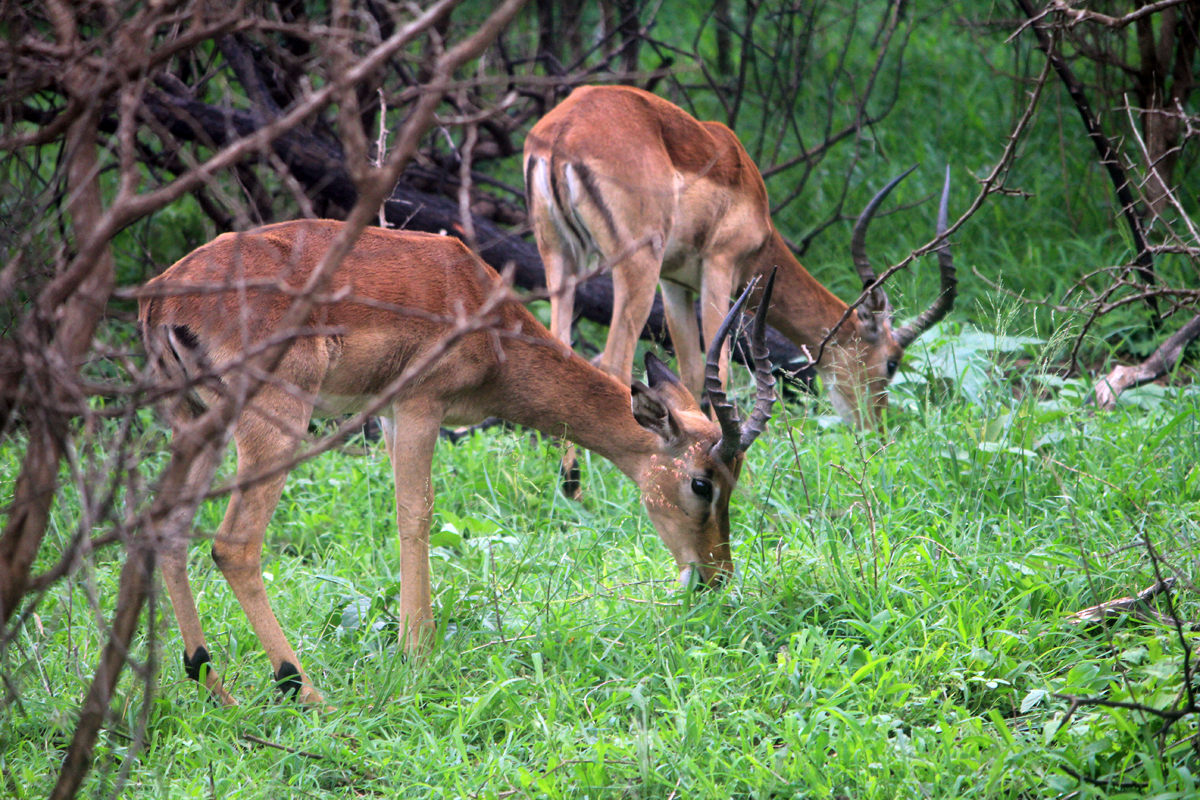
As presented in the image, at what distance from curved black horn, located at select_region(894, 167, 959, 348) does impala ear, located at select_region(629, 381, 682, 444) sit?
76.2 inches

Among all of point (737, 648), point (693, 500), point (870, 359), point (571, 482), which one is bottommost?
point (571, 482)

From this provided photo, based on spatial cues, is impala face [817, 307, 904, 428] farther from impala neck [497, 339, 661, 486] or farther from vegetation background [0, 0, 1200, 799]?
impala neck [497, 339, 661, 486]

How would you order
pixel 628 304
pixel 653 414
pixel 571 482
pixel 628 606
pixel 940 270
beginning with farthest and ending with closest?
pixel 940 270 < pixel 628 304 < pixel 571 482 < pixel 653 414 < pixel 628 606

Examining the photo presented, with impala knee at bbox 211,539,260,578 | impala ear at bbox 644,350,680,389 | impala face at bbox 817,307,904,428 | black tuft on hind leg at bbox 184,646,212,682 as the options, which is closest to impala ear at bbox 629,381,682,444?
impala ear at bbox 644,350,680,389

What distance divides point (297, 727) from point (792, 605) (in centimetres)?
163

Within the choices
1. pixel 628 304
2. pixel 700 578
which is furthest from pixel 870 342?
pixel 700 578

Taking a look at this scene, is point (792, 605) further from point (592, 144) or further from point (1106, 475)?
point (592, 144)

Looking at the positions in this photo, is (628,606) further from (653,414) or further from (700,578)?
(653,414)

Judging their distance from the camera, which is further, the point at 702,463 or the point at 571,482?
the point at 571,482

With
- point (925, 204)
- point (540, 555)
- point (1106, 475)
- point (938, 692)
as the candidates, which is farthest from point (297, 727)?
point (925, 204)

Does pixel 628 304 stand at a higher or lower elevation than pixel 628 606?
higher

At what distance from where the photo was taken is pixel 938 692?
3006mm

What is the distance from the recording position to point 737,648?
11.1ft

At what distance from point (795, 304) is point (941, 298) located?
3.14ft
